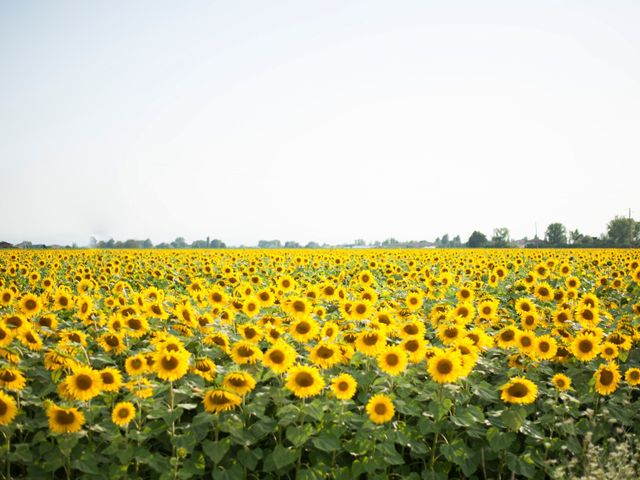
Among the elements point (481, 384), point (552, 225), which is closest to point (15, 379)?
point (481, 384)

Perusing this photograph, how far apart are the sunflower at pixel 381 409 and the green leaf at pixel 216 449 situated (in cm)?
128

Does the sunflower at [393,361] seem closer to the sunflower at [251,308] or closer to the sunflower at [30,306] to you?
the sunflower at [251,308]

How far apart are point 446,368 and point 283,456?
1686mm

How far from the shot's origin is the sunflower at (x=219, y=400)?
4047 mm

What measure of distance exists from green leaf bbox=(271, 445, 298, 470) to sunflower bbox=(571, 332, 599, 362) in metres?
3.59

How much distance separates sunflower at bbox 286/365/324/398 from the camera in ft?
13.7

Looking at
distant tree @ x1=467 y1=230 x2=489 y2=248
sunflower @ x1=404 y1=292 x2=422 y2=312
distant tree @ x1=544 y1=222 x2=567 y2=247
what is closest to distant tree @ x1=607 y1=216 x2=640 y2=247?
distant tree @ x1=544 y1=222 x2=567 y2=247

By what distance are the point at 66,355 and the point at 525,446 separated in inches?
184

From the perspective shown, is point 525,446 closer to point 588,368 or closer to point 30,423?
point 588,368

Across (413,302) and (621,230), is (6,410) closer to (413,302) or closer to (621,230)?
(413,302)

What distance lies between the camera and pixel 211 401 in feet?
13.4

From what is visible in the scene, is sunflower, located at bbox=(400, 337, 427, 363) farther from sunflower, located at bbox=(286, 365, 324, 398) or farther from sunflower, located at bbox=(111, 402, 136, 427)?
sunflower, located at bbox=(111, 402, 136, 427)

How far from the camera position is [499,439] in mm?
4371

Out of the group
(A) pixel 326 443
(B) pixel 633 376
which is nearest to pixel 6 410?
(A) pixel 326 443
